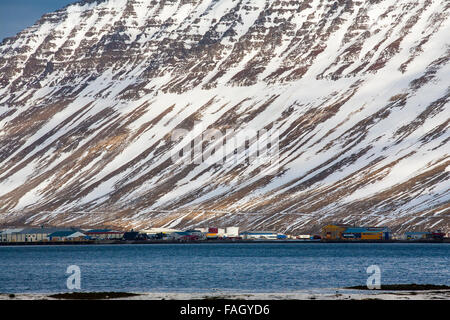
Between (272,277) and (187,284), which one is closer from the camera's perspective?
(187,284)

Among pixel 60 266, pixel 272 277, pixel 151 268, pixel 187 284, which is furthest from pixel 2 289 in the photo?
pixel 60 266

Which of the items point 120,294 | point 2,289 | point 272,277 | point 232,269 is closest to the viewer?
point 120,294

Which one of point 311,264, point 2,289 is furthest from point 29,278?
point 311,264
